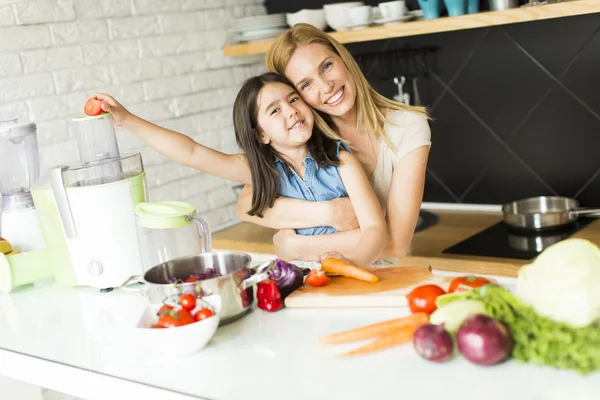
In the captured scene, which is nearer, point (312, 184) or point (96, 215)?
point (96, 215)

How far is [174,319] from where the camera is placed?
1.33m

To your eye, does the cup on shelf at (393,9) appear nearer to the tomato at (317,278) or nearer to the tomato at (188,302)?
the tomato at (317,278)

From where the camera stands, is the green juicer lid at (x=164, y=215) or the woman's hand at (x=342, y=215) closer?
the green juicer lid at (x=164, y=215)

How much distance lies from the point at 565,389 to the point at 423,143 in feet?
3.97

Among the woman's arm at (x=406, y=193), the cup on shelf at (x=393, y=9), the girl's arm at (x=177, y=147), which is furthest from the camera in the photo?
the cup on shelf at (x=393, y=9)

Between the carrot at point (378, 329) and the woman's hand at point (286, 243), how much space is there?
99 cm

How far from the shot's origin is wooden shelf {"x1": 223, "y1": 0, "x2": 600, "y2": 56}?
2.52m

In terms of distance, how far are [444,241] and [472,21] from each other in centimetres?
84

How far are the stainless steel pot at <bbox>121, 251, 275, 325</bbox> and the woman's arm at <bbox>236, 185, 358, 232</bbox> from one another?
687 millimetres

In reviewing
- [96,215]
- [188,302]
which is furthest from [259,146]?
[188,302]

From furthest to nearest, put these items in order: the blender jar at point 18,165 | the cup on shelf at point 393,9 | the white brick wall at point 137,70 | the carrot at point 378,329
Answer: the cup on shelf at point 393,9 < the white brick wall at point 137,70 < the blender jar at point 18,165 < the carrot at point 378,329

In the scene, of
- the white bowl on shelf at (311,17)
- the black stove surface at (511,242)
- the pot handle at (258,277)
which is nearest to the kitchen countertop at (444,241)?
the black stove surface at (511,242)

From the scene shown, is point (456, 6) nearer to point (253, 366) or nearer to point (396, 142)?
point (396, 142)

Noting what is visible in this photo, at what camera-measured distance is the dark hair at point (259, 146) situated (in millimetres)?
2117
